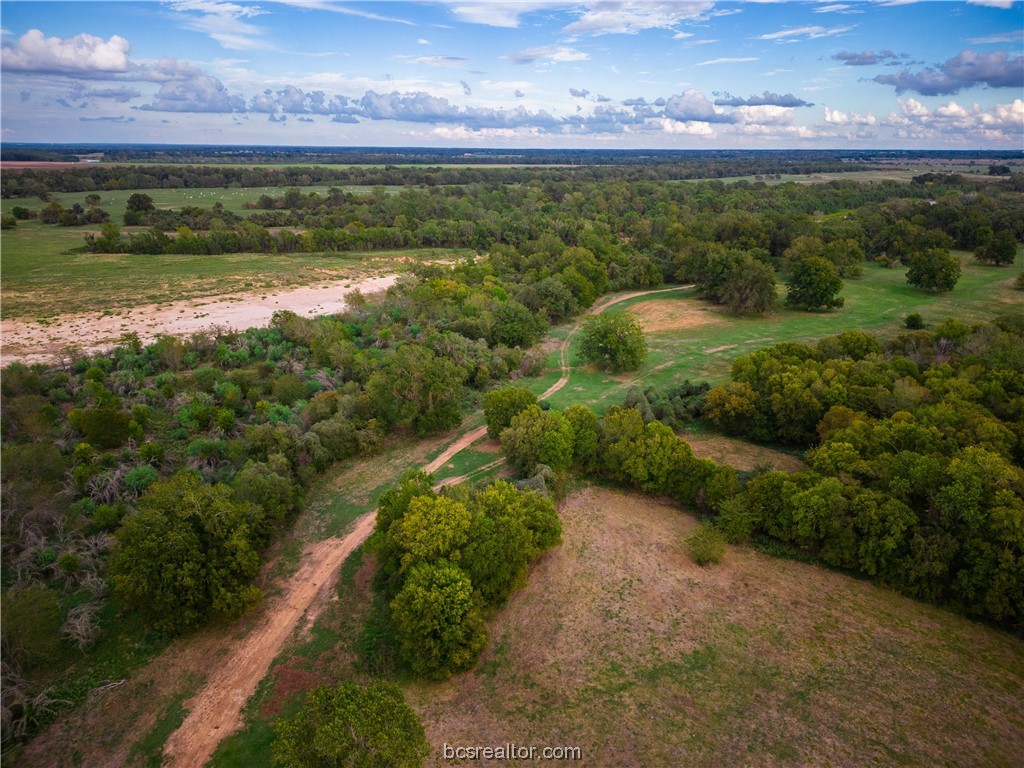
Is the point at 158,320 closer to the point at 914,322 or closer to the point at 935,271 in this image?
the point at 914,322

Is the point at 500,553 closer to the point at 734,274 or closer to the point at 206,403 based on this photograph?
the point at 206,403

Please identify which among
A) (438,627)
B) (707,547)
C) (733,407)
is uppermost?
(733,407)

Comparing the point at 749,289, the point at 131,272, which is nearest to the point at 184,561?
the point at 749,289

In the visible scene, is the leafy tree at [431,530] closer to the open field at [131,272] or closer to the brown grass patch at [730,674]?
the brown grass patch at [730,674]

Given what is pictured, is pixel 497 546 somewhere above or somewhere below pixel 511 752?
above

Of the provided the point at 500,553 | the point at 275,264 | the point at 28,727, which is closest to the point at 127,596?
the point at 28,727

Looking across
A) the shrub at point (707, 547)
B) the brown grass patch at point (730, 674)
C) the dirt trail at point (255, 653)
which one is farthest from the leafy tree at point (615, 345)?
the dirt trail at point (255, 653)
